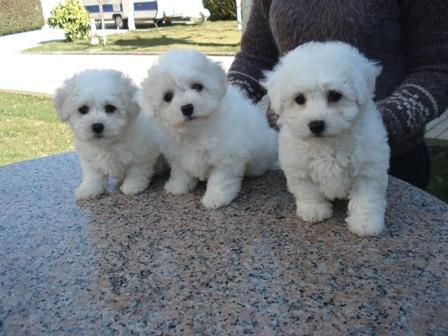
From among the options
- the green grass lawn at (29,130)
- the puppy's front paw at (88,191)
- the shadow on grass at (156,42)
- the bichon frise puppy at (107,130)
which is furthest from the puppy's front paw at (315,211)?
the shadow on grass at (156,42)

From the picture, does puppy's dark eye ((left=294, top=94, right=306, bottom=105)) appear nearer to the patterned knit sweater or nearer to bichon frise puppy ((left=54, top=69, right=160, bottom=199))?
the patterned knit sweater

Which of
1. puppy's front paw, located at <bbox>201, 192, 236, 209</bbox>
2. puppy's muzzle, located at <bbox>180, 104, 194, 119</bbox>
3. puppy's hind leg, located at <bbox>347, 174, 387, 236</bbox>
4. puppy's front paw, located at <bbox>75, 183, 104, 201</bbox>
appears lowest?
puppy's front paw, located at <bbox>75, 183, 104, 201</bbox>

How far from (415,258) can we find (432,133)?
15.4 ft

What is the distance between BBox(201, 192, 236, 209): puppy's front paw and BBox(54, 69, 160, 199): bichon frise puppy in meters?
0.38

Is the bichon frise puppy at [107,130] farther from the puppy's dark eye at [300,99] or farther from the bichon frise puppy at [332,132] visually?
the puppy's dark eye at [300,99]

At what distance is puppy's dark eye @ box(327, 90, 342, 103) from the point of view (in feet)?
5.98

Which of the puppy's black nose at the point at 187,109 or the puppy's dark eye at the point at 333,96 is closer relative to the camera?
the puppy's dark eye at the point at 333,96

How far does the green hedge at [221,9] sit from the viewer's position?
81.6 ft

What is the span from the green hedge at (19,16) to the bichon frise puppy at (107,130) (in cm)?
2601

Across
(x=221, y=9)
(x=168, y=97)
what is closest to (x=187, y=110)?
(x=168, y=97)

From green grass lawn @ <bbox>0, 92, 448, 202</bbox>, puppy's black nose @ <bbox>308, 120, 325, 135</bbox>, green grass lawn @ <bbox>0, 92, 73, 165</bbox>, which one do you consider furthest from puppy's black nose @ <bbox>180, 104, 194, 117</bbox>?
green grass lawn @ <bbox>0, 92, 73, 165</bbox>

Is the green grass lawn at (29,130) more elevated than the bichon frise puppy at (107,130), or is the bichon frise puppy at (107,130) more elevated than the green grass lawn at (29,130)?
the bichon frise puppy at (107,130)

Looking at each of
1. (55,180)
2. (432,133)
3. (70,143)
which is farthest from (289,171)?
(70,143)

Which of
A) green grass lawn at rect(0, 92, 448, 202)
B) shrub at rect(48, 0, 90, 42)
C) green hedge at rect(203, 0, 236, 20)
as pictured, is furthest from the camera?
green hedge at rect(203, 0, 236, 20)
